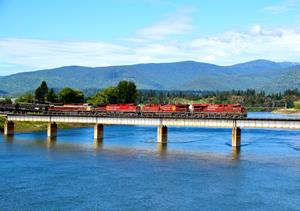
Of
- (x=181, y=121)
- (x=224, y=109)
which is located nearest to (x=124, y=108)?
(x=224, y=109)

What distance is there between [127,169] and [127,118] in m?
44.1

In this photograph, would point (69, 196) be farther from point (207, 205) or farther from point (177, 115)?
point (177, 115)

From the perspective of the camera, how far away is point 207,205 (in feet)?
188

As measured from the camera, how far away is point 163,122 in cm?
11725

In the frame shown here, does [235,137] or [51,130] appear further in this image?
[51,130]

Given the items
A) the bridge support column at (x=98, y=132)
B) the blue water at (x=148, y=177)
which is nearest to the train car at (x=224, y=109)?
the blue water at (x=148, y=177)

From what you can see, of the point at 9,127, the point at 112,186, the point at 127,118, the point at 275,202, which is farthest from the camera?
the point at 9,127

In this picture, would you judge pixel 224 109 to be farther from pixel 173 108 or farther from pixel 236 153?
pixel 236 153

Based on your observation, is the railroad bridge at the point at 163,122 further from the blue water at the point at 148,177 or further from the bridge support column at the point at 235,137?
the blue water at the point at 148,177

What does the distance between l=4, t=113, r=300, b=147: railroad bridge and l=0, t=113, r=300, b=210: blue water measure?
497 cm

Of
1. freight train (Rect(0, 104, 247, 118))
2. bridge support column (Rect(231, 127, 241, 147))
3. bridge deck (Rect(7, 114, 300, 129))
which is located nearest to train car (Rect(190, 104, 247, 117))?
freight train (Rect(0, 104, 247, 118))

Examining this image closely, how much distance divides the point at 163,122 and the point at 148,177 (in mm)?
45430

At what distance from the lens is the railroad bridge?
106625 mm

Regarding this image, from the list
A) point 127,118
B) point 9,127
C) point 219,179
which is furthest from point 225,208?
point 9,127
